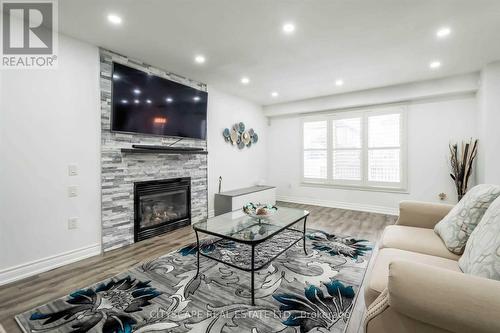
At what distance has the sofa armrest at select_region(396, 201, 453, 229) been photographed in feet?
7.20

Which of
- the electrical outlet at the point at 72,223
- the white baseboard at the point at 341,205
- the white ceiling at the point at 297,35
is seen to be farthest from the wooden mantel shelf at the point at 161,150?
the white baseboard at the point at 341,205

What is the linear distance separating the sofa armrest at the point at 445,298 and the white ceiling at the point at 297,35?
2270mm

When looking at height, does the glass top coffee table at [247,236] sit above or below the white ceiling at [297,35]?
below

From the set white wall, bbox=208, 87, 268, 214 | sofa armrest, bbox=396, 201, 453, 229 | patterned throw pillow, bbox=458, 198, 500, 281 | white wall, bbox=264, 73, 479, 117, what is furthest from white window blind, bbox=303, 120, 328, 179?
patterned throw pillow, bbox=458, 198, 500, 281

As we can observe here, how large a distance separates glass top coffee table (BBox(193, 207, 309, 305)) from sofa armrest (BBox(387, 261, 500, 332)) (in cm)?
113

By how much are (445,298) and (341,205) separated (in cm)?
467

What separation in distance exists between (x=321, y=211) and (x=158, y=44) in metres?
4.26

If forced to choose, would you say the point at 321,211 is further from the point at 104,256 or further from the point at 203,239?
the point at 104,256

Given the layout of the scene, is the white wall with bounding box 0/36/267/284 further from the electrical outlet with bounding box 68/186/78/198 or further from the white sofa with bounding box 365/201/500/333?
the white sofa with bounding box 365/201/500/333

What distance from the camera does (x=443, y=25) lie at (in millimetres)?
2480

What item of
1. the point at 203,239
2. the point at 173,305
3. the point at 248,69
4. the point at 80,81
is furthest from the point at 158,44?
the point at 173,305

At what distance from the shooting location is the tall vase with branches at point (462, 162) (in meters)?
3.97

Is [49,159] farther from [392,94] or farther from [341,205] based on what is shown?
[392,94]

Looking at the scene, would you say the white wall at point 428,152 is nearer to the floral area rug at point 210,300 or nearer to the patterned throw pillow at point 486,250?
the floral area rug at point 210,300
